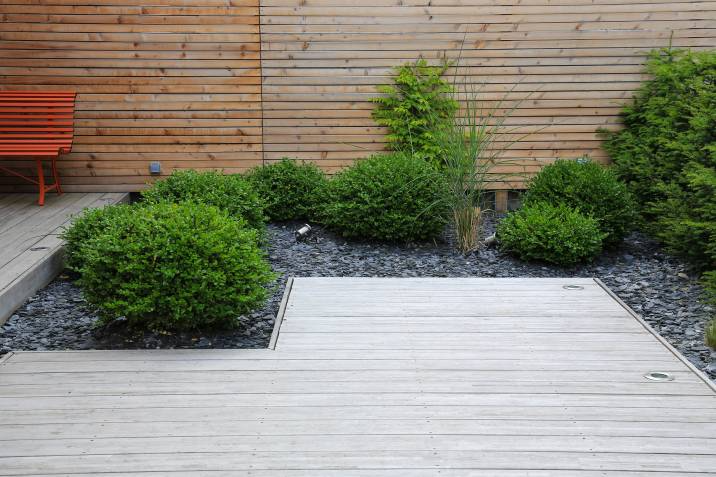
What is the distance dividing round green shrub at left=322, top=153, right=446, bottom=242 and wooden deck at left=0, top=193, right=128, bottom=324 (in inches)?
79.4

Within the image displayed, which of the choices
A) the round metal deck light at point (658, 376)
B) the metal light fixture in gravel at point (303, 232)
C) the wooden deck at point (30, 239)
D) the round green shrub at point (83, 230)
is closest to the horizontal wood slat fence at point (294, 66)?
the wooden deck at point (30, 239)

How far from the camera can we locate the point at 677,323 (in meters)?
4.37

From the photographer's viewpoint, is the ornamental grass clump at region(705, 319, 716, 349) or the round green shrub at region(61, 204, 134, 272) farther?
the round green shrub at region(61, 204, 134, 272)

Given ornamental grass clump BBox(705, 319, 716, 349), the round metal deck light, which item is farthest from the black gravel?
the round metal deck light

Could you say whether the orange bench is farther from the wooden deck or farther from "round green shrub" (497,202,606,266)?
"round green shrub" (497,202,606,266)

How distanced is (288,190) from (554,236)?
2286 mm

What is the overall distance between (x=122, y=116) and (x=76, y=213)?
1325 mm

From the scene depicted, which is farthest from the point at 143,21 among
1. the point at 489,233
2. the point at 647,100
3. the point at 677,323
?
the point at 677,323

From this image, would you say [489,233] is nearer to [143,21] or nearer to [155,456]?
[143,21]

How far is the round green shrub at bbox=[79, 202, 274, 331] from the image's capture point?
3.81 metres

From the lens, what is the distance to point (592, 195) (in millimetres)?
5898

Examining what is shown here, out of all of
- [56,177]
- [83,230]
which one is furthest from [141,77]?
[83,230]

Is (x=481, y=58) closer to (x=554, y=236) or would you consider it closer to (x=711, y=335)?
(x=554, y=236)

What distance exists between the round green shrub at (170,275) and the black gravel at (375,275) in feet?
A: 0.48
